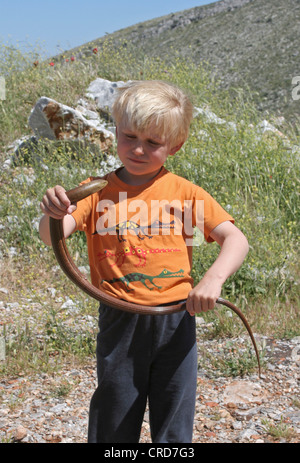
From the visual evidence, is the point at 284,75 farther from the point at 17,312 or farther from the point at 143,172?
the point at 143,172

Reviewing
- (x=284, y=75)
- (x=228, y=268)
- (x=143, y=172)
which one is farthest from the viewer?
(x=284, y=75)

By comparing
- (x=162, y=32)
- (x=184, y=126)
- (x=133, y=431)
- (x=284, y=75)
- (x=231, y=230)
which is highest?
(x=162, y=32)

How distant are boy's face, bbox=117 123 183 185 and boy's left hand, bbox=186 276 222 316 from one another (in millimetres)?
428

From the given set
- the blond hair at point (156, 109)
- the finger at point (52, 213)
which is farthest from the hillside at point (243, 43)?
the finger at point (52, 213)

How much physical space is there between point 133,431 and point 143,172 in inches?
34.4

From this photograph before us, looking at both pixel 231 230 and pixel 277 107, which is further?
pixel 277 107

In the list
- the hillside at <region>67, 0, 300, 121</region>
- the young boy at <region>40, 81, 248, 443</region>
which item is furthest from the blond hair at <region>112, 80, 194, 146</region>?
the hillside at <region>67, 0, 300, 121</region>

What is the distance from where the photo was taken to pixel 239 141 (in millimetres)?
5414

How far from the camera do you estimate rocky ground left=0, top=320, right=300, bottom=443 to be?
247 centimetres

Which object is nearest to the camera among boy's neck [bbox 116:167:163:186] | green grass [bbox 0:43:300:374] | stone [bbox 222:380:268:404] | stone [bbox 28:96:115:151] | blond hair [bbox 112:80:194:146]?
blond hair [bbox 112:80:194:146]

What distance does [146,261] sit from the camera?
1692mm

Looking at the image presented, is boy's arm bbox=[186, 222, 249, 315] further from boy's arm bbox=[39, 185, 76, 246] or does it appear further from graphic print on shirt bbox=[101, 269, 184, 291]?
boy's arm bbox=[39, 185, 76, 246]

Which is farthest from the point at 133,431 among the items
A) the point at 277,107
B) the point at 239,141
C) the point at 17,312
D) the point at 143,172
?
the point at 277,107

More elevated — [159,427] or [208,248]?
[208,248]
